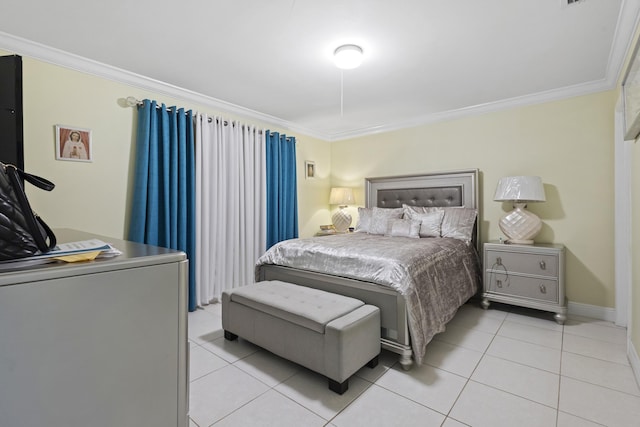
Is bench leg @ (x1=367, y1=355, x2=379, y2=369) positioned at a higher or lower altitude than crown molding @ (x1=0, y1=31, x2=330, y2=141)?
lower

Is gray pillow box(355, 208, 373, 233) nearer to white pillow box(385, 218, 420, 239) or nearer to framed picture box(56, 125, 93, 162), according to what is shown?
white pillow box(385, 218, 420, 239)

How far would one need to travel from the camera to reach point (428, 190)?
13.2 ft

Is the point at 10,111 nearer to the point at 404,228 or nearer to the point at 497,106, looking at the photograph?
the point at 404,228

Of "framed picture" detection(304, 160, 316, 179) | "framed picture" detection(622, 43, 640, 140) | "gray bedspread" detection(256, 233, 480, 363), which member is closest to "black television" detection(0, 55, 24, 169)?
"gray bedspread" detection(256, 233, 480, 363)

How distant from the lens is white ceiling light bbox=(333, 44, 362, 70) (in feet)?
7.62

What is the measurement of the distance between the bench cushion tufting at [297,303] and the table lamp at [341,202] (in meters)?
2.34

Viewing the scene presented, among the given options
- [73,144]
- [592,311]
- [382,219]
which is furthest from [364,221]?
[73,144]

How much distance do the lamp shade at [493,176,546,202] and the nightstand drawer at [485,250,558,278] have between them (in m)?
0.55

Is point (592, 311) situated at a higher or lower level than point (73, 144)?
lower

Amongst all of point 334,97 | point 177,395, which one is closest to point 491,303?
point 334,97

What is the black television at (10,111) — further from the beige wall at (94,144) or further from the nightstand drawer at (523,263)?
the nightstand drawer at (523,263)

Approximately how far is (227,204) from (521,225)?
10.5ft

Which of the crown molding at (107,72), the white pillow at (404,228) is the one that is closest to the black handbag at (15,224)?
the crown molding at (107,72)

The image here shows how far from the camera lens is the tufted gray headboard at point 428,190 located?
3.68 meters
